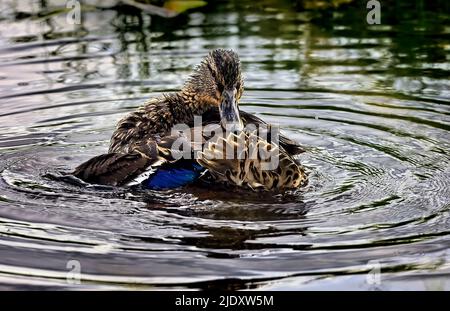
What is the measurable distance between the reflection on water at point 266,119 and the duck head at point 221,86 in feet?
2.69

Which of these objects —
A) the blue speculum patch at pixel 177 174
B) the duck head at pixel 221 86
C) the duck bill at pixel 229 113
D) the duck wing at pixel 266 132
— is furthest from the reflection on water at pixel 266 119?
the duck head at pixel 221 86

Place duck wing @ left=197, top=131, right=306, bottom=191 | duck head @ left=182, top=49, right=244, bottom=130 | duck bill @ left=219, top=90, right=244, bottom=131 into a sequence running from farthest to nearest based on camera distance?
1. duck head @ left=182, top=49, right=244, bottom=130
2. duck bill @ left=219, top=90, right=244, bottom=131
3. duck wing @ left=197, top=131, right=306, bottom=191

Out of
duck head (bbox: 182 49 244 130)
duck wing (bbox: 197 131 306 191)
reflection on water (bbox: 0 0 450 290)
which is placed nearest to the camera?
reflection on water (bbox: 0 0 450 290)

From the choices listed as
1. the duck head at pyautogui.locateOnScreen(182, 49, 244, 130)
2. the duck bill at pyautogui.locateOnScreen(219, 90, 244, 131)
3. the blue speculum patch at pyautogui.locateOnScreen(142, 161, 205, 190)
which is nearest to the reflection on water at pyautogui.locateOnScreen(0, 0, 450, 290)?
the blue speculum patch at pyautogui.locateOnScreen(142, 161, 205, 190)

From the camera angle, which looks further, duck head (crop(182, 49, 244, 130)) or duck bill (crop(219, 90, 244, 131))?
duck head (crop(182, 49, 244, 130))

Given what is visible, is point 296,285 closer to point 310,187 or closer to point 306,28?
point 310,187

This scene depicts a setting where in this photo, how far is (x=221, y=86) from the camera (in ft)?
28.9

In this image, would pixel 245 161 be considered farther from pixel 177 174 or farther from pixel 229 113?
pixel 229 113

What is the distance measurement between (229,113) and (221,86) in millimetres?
616

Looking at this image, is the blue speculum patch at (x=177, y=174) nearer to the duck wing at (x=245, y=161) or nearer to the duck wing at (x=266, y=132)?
the duck wing at (x=245, y=161)

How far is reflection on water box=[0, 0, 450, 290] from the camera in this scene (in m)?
6.14

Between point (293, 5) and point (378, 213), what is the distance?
814 centimetres

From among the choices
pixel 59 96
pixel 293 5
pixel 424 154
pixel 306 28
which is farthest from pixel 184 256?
pixel 293 5

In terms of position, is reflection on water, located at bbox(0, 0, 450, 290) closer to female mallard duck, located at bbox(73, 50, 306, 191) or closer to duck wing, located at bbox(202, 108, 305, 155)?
female mallard duck, located at bbox(73, 50, 306, 191)
